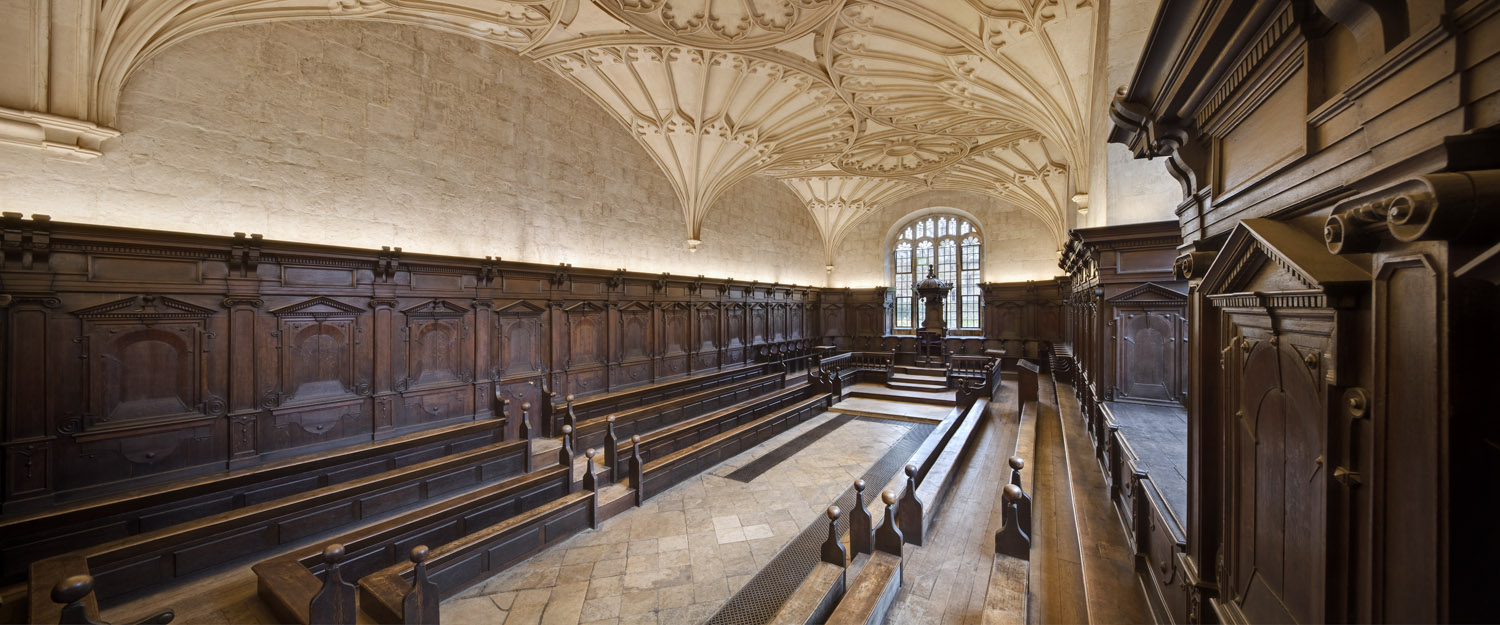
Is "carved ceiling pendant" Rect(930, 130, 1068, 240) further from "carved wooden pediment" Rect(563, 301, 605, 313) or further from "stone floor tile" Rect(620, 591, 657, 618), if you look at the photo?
"stone floor tile" Rect(620, 591, 657, 618)

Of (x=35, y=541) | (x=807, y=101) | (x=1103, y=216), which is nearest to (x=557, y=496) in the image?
(x=35, y=541)

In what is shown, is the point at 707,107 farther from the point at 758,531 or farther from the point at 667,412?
the point at 758,531

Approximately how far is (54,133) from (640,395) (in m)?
8.16

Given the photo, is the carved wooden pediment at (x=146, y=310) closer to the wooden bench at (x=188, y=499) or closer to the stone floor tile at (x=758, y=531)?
the wooden bench at (x=188, y=499)

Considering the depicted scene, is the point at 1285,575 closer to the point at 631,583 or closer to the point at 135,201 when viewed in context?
the point at 631,583

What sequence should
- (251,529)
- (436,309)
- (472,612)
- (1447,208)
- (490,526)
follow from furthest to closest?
(436,309)
(490,526)
(251,529)
(472,612)
(1447,208)

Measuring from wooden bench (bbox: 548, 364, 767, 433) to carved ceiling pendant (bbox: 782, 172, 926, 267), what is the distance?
814cm

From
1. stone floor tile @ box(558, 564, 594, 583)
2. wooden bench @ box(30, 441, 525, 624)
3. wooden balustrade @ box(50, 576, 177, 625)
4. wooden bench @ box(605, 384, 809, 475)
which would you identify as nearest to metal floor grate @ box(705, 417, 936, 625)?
stone floor tile @ box(558, 564, 594, 583)

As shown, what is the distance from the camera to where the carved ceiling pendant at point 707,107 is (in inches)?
368

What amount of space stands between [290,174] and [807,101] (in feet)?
31.8

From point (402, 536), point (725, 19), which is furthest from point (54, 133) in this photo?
point (725, 19)

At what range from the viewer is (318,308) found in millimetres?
6578

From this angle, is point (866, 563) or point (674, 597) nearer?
point (866, 563)

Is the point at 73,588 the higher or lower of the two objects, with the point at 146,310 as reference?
lower
